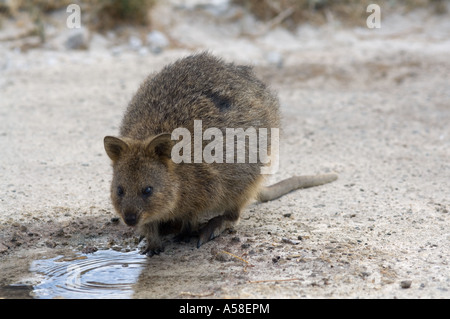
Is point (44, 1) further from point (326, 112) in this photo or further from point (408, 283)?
point (408, 283)

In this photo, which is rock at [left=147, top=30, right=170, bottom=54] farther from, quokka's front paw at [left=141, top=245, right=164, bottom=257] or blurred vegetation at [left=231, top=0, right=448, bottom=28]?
quokka's front paw at [left=141, top=245, right=164, bottom=257]

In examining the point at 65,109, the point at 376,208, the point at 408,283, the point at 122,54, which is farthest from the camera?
the point at 122,54

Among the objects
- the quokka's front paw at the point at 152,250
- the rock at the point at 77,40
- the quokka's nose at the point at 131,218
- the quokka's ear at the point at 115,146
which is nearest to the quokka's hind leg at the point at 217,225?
the quokka's front paw at the point at 152,250

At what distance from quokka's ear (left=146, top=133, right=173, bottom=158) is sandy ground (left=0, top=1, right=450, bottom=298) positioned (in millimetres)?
817


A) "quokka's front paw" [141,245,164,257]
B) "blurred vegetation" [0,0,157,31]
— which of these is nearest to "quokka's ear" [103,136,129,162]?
"quokka's front paw" [141,245,164,257]

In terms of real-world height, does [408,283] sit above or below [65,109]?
below

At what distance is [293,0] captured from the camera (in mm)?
13016

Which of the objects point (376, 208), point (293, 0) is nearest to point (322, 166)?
point (376, 208)

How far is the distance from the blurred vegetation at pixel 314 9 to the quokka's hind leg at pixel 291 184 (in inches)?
254

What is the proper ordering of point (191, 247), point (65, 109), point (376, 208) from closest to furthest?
1. point (191, 247)
2. point (376, 208)
3. point (65, 109)

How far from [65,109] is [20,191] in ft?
9.96

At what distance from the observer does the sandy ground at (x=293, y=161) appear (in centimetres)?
471

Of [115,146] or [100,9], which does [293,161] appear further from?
[100,9]

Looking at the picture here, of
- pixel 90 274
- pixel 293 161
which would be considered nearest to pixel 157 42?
pixel 293 161
